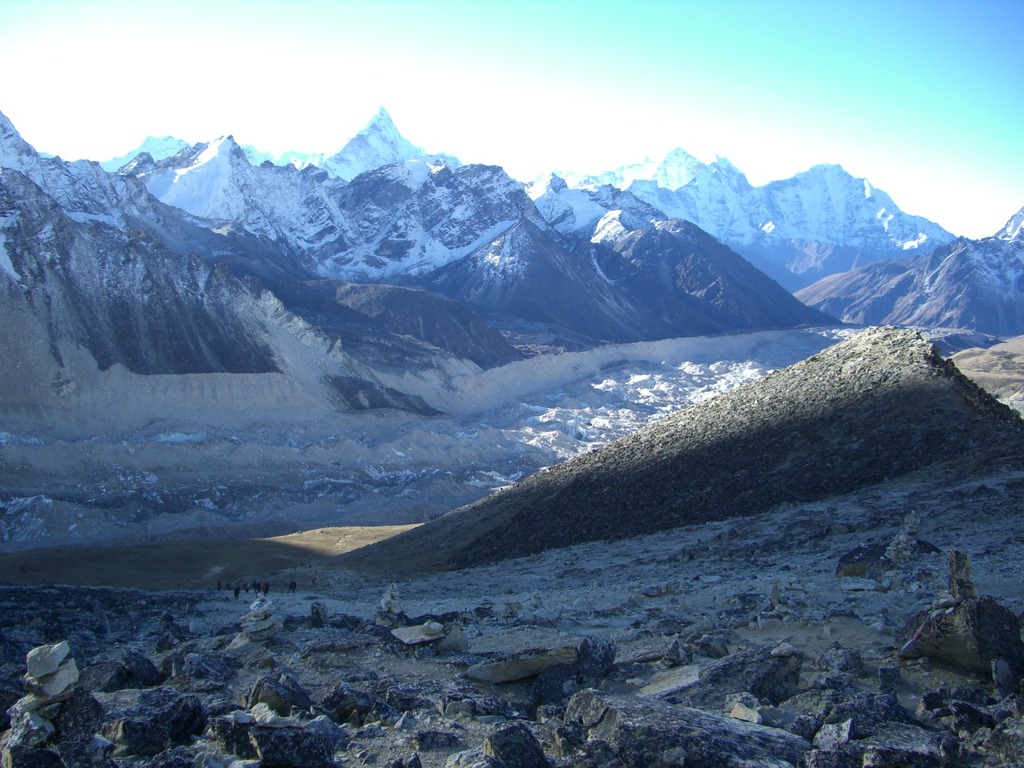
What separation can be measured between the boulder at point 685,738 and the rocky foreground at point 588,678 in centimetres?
2

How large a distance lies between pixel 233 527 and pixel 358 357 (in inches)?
1962

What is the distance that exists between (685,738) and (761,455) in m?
27.4

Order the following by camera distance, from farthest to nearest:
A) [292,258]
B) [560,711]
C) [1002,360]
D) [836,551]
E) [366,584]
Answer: [292,258] → [1002,360] → [366,584] → [836,551] → [560,711]

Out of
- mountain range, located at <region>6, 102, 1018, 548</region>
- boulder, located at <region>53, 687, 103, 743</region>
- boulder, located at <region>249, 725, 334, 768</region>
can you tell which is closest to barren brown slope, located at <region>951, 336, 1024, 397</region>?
mountain range, located at <region>6, 102, 1018, 548</region>

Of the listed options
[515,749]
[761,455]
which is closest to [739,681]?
[515,749]

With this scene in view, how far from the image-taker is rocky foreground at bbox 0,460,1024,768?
7.55 meters

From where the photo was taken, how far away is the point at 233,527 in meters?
65.6

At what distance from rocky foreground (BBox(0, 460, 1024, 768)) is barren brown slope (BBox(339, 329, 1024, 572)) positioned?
979 cm

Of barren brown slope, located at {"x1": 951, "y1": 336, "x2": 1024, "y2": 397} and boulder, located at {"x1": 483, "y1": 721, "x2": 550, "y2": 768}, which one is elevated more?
boulder, located at {"x1": 483, "y1": 721, "x2": 550, "y2": 768}

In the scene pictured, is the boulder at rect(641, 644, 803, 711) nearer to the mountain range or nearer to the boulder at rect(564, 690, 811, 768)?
the boulder at rect(564, 690, 811, 768)

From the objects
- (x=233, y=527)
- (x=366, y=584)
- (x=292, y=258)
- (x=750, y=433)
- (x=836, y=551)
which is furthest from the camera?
(x=292, y=258)

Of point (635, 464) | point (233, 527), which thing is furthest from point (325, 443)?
point (635, 464)

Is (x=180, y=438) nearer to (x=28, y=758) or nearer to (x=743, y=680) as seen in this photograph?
(x=743, y=680)

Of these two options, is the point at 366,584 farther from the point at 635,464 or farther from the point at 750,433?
the point at 750,433
